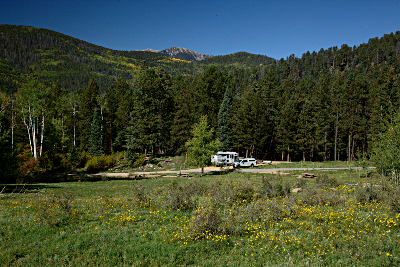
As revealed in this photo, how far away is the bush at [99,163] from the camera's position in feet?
123

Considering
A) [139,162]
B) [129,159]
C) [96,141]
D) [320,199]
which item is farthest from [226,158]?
[320,199]

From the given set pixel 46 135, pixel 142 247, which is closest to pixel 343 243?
pixel 142 247

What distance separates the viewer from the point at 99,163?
38219 millimetres

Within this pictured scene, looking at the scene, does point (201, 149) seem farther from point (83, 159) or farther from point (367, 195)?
point (83, 159)

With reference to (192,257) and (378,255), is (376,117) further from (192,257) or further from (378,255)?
(192,257)

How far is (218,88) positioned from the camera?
5066 centimetres

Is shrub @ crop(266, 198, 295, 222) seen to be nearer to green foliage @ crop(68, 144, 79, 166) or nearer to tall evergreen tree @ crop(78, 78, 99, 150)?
green foliage @ crop(68, 144, 79, 166)

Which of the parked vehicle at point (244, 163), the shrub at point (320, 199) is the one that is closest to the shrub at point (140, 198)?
the shrub at point (320, 199)

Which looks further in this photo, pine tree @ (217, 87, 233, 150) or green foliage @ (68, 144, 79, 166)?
pine tree @ (217, 87, 233, 150)

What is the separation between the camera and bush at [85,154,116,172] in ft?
123

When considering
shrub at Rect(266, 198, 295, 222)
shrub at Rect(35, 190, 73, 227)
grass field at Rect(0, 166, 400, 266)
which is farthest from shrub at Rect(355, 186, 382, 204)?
shrub at Rect(35, 190, 73, 227)

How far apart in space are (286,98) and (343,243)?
51.3 m

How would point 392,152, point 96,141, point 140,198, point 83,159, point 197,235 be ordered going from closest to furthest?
point 197,235 → point 140,198 → point 392,152 → point 83,159 → point 96,141

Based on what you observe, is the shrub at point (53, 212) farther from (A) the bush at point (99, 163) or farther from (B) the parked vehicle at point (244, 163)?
(B) the parked vehicle at point (244, 163)
